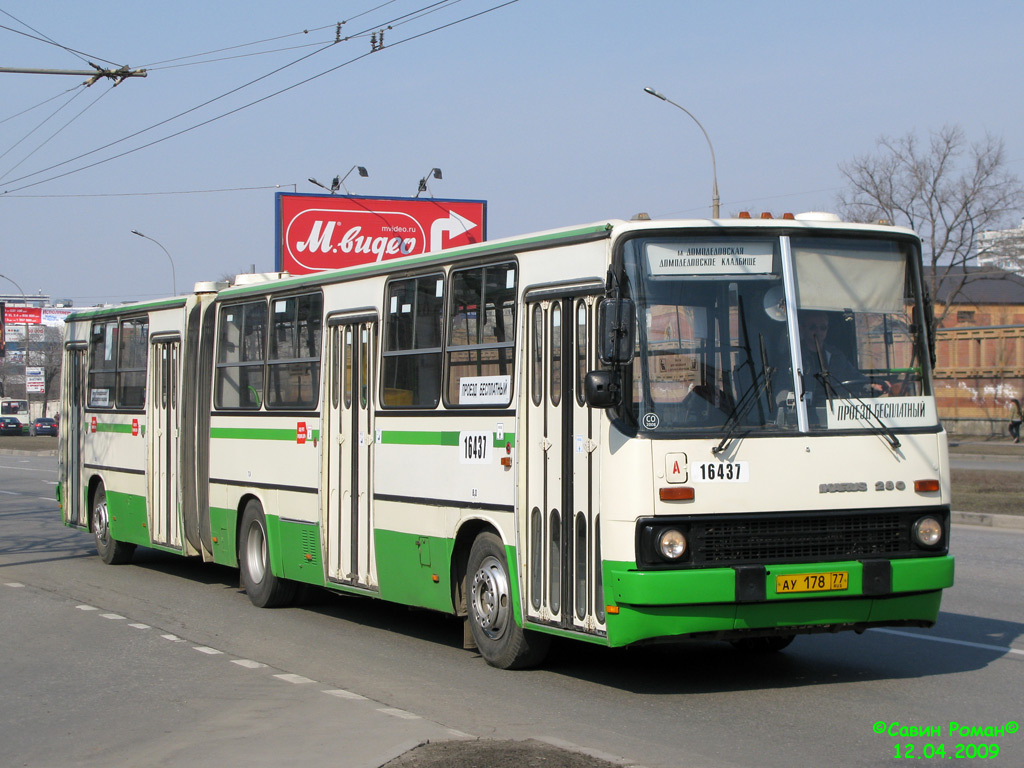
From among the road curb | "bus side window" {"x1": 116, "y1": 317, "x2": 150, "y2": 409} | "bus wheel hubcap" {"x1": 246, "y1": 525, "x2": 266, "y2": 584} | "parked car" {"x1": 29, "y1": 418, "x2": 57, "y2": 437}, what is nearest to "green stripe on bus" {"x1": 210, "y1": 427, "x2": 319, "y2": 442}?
"bus wheel hubcap" {"x1": 246, "y1": 525, "x2": 266, "y2": 584}

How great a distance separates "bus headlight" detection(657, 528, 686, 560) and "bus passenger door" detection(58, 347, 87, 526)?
38.2 ft

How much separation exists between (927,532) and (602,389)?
2.35 metres

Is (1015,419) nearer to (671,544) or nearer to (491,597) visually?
(491,597)

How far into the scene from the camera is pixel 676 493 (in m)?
7.82

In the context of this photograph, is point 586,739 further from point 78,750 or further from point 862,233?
point 862,233

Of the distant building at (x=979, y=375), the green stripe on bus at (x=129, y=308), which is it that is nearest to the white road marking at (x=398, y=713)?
the green stripe on bus at (x=129, y=308)

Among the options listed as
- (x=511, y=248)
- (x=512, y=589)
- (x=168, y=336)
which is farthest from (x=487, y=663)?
(x=168, y=336)

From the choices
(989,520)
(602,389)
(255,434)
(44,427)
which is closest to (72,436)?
(255,434)

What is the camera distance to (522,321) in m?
9.08

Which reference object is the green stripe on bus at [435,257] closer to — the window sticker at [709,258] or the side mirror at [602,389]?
the window sticker at [709,258]

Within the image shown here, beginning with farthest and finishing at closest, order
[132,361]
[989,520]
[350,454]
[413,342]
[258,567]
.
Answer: [989,520], [132,361], [258,567], [350,454], [413,342]

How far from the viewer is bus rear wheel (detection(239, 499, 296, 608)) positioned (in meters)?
12.8

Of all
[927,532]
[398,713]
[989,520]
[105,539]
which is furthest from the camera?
[989,520]

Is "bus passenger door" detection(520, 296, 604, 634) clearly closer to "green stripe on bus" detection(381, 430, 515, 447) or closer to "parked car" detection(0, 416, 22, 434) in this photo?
"green stripe on bus" detection(381, 430, 515, 447)
